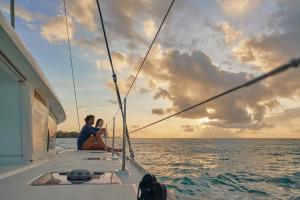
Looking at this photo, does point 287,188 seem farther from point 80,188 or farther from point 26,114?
point 80,188

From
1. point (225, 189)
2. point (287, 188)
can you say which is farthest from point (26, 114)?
point (287, 188)

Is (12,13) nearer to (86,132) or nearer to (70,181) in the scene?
(70,181)

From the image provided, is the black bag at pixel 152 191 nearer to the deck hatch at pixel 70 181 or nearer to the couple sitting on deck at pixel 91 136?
the deck hatch at pixel 70 181

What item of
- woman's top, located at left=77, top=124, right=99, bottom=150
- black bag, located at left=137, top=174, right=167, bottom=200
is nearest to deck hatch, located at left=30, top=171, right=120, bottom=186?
black bag, located at left=137, top=174, right=167, bottom=200

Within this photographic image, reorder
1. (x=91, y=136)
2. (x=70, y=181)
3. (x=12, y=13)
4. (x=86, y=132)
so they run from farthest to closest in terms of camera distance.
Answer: (x=91, y=136), (x=86, y=132), (x=12, y=13), (x=70, y=181)

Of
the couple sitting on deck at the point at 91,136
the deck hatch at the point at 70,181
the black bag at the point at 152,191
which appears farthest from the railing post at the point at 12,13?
the black bag at the point at 152,191

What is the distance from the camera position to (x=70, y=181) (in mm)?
4727

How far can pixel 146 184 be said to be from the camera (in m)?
3.16

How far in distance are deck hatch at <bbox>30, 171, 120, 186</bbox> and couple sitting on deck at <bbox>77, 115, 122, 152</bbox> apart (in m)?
6.37

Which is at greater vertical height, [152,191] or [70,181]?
[152,191]

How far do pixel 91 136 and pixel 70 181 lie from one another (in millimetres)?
7781

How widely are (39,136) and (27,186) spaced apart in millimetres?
3743

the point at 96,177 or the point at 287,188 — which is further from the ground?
the point at 96,177

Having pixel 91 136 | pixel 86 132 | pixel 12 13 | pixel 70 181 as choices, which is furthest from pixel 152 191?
pixel 91 136
